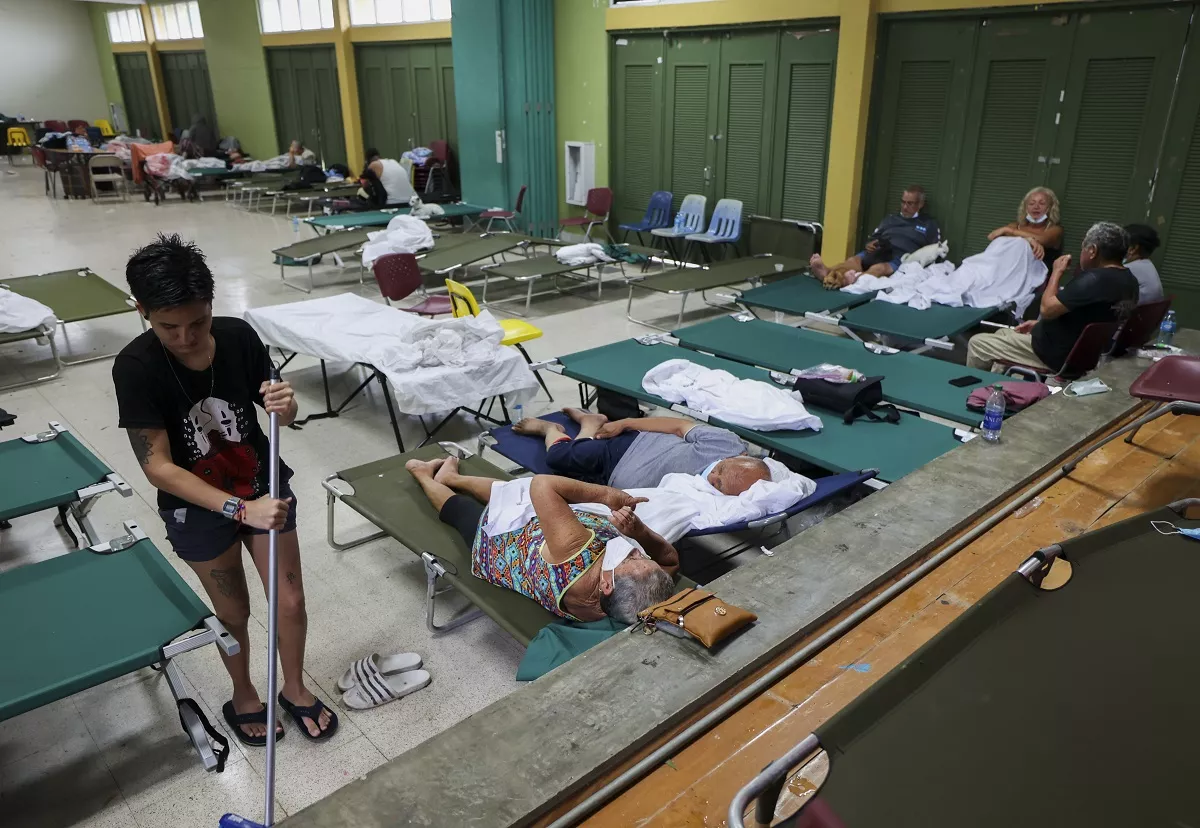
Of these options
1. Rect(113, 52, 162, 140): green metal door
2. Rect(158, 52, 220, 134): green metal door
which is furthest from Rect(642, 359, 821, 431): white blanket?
Rect(113, 52, 162, 140): green metal door

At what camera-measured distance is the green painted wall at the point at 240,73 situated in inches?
528

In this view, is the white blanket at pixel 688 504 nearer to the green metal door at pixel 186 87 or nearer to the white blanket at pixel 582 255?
the white blanket at pixel 582 255

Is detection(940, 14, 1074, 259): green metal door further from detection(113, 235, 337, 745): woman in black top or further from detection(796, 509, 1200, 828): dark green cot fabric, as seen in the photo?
detection(113, 235, 337, 745): woman in black top

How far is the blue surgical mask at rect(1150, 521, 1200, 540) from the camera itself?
5.90 ft

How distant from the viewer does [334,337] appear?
4.40 m

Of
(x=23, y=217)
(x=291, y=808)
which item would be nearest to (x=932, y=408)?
(x=291, y=808)

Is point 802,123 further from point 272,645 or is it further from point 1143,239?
point 272,645

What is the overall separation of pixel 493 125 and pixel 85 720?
25.5 ft

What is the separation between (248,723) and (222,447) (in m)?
0.86

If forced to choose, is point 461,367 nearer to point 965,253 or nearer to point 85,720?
point 85,720

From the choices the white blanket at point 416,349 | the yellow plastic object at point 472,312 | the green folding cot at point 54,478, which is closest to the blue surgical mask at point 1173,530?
the white blanket at point 416,349

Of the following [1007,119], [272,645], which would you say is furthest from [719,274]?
[272,645]

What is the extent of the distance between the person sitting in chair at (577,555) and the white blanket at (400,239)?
15.6 feet

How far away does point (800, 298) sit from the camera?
590 cm
